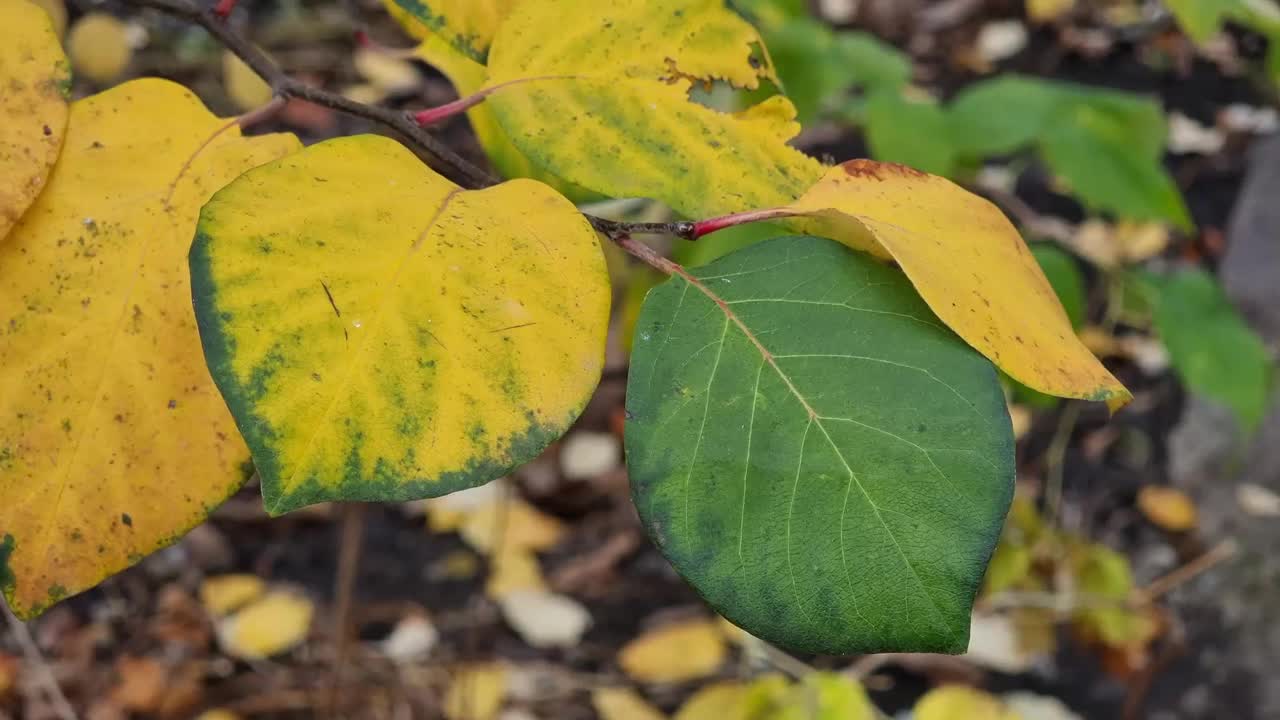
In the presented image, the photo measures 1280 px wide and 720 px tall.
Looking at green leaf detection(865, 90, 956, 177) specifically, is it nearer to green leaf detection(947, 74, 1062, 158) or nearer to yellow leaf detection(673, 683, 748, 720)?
green leaf detection(947, 74, 1062, 158)

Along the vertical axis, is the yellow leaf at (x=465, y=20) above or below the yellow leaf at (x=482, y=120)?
above

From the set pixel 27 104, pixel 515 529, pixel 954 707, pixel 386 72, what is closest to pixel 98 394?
pixel 27 104

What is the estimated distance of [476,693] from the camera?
121cm

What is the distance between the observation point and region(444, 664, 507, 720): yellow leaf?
118 centimetres

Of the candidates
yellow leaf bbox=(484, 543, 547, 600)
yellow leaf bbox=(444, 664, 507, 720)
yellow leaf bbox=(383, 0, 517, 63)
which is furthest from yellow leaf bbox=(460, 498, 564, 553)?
yellow leaf bbox=(383, 0, 517, 63)

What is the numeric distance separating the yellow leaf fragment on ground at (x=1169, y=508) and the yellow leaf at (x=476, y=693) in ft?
3.40

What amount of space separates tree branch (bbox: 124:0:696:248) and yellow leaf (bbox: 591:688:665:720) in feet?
3.09

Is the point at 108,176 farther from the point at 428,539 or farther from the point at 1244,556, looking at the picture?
the point at 1244,556

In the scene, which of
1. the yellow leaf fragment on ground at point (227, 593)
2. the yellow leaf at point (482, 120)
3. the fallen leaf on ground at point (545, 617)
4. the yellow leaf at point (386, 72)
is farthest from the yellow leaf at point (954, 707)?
the yellow leaf at point (386, 72)

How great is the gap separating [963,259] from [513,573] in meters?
1.17

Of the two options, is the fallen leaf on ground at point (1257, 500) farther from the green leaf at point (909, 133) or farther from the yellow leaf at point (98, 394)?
the yellow leaf at point (98, 394)

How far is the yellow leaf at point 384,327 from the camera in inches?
11.1

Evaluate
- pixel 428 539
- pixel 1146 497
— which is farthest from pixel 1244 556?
pixel 428 539

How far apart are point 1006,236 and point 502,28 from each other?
0.67 feet
